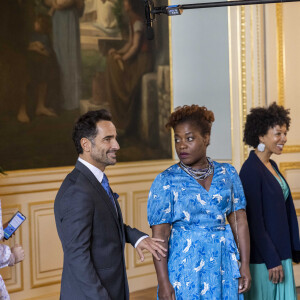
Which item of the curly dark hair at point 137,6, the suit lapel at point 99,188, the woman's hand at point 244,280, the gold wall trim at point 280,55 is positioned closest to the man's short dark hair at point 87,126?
the suit lapel at point 99,188

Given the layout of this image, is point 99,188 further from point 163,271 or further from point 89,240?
point 163,271

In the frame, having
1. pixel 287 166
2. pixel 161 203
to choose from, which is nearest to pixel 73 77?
pixel 287 166

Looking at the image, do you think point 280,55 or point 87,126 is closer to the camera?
point 87,126

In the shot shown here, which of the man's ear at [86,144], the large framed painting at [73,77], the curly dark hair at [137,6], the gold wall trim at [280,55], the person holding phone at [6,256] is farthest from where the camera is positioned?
the curly dark hair at [137,6]

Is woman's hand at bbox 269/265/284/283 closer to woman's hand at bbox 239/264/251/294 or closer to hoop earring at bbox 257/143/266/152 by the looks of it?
woman's hand at bbox 239/264/251/294

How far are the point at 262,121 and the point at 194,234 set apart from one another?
4.75 feet

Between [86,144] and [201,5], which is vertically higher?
[201,5]

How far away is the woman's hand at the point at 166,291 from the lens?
130 inches

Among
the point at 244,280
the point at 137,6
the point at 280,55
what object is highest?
the point at 137,6

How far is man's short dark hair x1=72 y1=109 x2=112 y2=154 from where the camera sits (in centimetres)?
307

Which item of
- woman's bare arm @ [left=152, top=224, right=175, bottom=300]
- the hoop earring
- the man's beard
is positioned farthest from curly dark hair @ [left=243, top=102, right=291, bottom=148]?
the man's beard

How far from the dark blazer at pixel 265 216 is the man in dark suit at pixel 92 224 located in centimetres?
114

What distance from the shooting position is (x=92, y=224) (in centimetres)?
288

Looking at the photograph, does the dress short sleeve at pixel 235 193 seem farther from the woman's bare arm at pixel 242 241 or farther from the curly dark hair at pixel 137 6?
the curly dark hair at pixel 137 6
